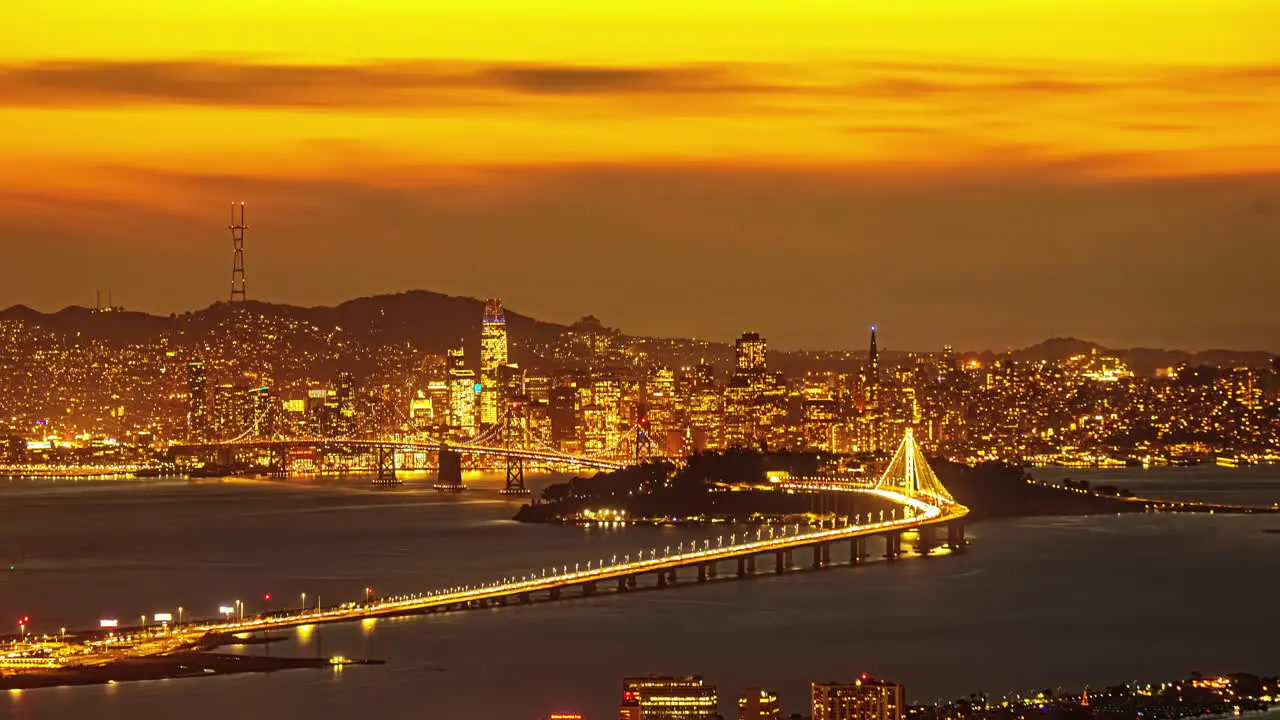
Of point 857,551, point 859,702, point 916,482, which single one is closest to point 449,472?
point 916,482

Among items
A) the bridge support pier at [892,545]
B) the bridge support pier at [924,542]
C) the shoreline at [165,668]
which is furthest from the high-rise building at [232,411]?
the shoreline at [165,668]

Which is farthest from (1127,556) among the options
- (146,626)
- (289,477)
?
(289,477)

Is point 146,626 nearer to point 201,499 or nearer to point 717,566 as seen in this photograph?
point 717,566

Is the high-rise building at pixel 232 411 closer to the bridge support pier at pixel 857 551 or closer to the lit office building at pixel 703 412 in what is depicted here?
the lit office building at pixel 703 412

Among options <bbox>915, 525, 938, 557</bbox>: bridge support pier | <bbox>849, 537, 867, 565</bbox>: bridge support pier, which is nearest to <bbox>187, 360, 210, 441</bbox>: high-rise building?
<bbox>915, 525, 938, 557</bbox>: bridge support pier

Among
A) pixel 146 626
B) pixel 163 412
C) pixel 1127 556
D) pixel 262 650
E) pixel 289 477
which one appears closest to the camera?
pixel 262 650

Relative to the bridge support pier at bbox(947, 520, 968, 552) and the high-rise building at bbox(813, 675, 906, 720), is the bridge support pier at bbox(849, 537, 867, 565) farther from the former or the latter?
the high-rise building at bbox(813, 675, 906, 720)

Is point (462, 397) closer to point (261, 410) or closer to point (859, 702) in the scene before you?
point (261, 410)
